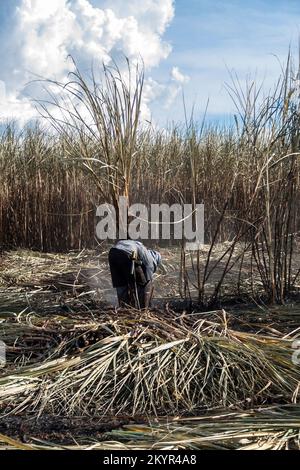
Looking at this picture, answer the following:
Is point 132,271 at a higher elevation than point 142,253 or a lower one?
lower

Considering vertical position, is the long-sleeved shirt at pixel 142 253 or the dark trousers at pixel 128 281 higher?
the long-sleeved shirt at pixel 142 253

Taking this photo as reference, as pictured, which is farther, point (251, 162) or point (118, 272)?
Result: point (251, 162)

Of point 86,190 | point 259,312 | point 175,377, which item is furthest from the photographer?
point 86,190

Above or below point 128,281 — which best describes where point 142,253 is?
above

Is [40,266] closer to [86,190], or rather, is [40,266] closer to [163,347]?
[86,190]

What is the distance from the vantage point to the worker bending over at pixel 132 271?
362cm

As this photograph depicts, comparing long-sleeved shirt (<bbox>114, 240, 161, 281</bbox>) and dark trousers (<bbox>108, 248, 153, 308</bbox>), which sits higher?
long-sleeved shirt (<bbox>114, 240, 161, 281</bbox>)

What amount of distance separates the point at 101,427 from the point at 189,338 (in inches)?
29.9

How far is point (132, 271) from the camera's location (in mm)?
3621

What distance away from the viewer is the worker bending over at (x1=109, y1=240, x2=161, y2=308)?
11.9 ft

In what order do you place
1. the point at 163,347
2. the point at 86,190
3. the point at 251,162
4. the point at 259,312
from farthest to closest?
1. the point at 86,190
2. the point at 251,162
3. the point at 259,312
4. the point at 163,347
